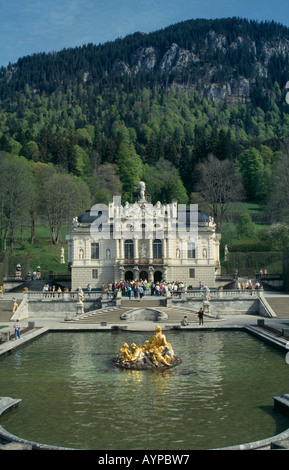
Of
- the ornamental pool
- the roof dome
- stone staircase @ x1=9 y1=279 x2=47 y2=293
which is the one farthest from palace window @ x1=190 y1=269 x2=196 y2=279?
the ornamental pool

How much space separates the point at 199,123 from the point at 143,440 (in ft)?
583

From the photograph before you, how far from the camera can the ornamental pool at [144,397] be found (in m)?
14.8

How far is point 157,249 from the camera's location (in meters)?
60.5

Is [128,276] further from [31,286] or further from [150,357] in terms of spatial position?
[150,357]

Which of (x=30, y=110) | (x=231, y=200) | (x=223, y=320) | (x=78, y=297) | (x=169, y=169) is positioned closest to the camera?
(x=223, y=320)

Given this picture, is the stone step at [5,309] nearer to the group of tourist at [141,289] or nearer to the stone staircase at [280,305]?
the group of tourist at [141,289]

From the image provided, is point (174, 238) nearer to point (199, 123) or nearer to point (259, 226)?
point (259, 226)

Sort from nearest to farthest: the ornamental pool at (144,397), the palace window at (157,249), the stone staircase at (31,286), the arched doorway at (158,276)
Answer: the ornamental pool at (144,397)
the arched doorway at (158,276)
the palace window at (157,249)
the stone staircase at (31,286)

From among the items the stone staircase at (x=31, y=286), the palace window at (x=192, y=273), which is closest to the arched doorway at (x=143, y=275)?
the palace window at (x=192, y=273)

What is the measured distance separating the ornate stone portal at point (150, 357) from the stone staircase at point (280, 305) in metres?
20.4

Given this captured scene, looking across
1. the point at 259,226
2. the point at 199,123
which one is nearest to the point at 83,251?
the point at 259,226

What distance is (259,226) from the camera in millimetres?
93750

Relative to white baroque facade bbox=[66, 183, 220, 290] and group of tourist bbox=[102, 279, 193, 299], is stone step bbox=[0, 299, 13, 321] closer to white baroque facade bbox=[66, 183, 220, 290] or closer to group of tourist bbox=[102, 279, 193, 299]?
group of tourist bbox=[102, 279, 193, 299]

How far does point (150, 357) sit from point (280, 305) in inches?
947
